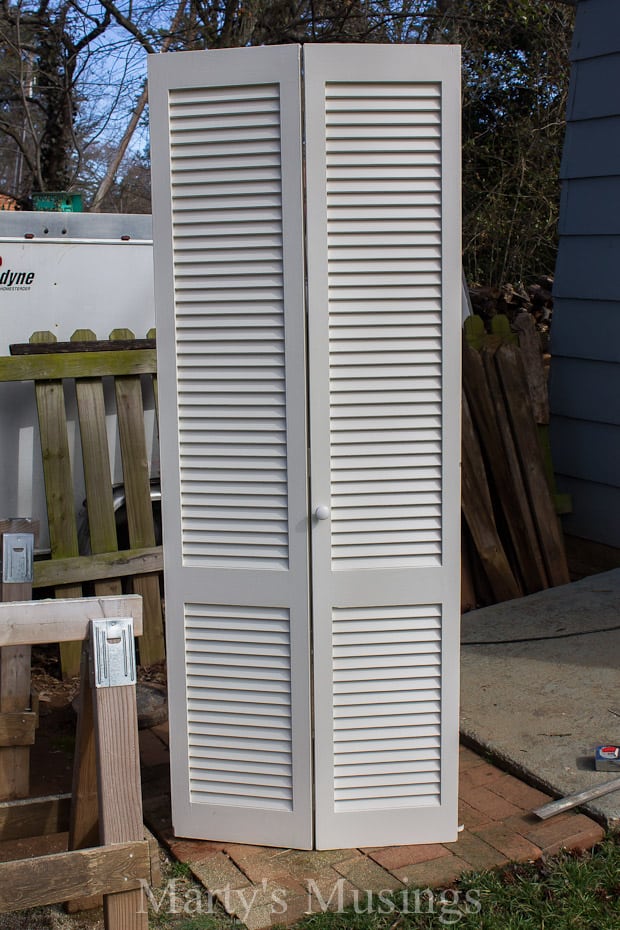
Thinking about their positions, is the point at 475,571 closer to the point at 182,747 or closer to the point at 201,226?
the point at 182,747

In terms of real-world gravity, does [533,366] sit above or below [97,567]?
above

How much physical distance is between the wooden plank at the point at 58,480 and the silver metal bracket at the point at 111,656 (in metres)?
2.62

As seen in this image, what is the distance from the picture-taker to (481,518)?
5152 mm

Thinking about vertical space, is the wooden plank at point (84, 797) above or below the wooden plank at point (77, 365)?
below

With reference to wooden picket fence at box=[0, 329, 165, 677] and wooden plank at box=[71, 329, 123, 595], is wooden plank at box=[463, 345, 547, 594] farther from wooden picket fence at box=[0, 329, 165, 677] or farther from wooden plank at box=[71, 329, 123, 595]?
wooden plank at box=[71, 329, 123, 595]

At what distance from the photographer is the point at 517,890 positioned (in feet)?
9.09

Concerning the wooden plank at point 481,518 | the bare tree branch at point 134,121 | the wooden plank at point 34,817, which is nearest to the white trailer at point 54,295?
the wooden plank at point 481,518

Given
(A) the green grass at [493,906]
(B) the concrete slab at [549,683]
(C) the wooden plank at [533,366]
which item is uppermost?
(C) the wooden plank at [533,366]

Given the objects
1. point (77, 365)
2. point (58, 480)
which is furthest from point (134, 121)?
point (58, 480)

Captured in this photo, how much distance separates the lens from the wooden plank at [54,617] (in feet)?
7.54

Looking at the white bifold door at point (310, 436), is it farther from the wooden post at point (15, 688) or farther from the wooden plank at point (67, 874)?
the wooden plank at point (67, 874)

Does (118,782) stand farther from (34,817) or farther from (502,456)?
(502,456)

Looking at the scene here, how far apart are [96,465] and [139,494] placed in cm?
29

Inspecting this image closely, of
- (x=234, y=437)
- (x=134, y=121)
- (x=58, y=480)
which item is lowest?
(x=58, y=480)
